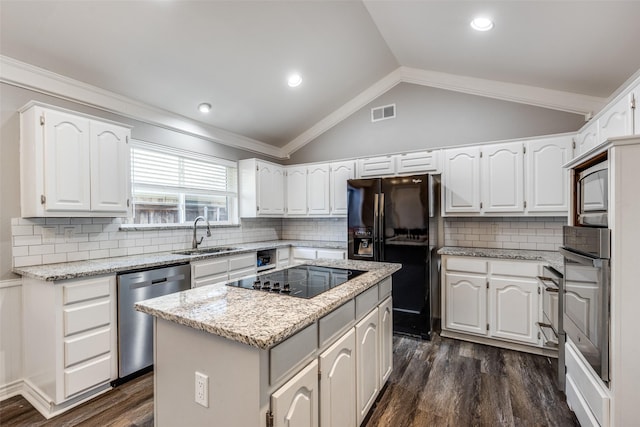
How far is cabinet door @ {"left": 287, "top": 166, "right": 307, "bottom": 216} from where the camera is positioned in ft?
15.4

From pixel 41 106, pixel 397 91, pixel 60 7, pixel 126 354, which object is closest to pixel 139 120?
pixel 41 106

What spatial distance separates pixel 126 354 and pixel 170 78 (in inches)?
101

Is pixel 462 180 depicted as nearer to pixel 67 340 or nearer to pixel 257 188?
pixel 257 188

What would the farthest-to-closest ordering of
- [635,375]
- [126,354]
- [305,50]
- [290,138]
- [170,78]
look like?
[290,138]
[305,50]
[170,78]
[126,354]
[635,375]

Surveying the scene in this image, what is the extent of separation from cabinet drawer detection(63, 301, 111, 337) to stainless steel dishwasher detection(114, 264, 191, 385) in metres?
0.10

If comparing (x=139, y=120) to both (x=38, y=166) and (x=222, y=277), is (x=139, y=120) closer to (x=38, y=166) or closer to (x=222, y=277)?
(x=38, y=166)

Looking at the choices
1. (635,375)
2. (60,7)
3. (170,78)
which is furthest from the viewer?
(170,78)

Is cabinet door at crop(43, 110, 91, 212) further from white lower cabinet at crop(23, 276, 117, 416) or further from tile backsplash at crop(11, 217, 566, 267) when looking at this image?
white lower cabinet at crop(23, 276, 117, 416)

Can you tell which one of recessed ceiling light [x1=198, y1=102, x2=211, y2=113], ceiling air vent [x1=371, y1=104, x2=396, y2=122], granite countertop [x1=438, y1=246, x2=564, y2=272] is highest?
ceiling air vent [x1=371, y1=104, x2=396, y2=122]

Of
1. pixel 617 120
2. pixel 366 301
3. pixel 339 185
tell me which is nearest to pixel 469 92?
pixel 617 120

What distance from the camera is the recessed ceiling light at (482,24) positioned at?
8.15 ft

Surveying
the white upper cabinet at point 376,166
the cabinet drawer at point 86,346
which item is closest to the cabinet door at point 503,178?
the white upper cabinet at point 376,166

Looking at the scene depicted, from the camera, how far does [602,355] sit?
153 centimetres

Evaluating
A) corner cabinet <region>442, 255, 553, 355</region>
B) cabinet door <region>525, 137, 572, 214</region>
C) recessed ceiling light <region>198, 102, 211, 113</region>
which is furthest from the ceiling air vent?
recessed ceiling light <region>198, 102, 211, 113</region>
